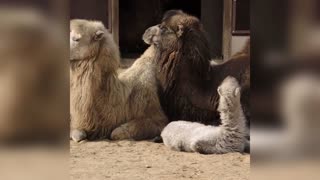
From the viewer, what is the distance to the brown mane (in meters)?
3.81

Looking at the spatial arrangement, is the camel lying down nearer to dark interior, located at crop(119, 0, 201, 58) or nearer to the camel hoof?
the camel hoof

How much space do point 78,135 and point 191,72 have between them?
2.75 feet

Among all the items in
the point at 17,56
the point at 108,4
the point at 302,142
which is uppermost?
the point at 108,4

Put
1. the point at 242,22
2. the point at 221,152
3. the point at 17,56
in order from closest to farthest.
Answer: the point at 17,56, the point at 221,152, the point at 242,22

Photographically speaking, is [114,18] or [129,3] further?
[129,3]

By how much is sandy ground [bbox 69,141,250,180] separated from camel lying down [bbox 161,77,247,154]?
5 cm

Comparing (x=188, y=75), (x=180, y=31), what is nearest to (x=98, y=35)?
(x=180, y=31)

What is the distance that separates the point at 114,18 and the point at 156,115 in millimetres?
1069

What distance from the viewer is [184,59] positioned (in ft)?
12.6

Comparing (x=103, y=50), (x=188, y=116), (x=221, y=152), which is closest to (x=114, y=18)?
(x=103, y=50)

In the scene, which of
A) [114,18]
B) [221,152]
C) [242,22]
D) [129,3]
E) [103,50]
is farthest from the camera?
[129,3]

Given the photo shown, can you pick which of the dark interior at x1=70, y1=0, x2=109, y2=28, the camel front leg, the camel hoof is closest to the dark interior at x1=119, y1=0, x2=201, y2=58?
the dark interior at x1=70, y1=0, x2=109, y2=28

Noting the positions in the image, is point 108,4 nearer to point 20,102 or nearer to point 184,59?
point 184,59

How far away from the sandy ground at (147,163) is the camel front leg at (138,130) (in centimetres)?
6
